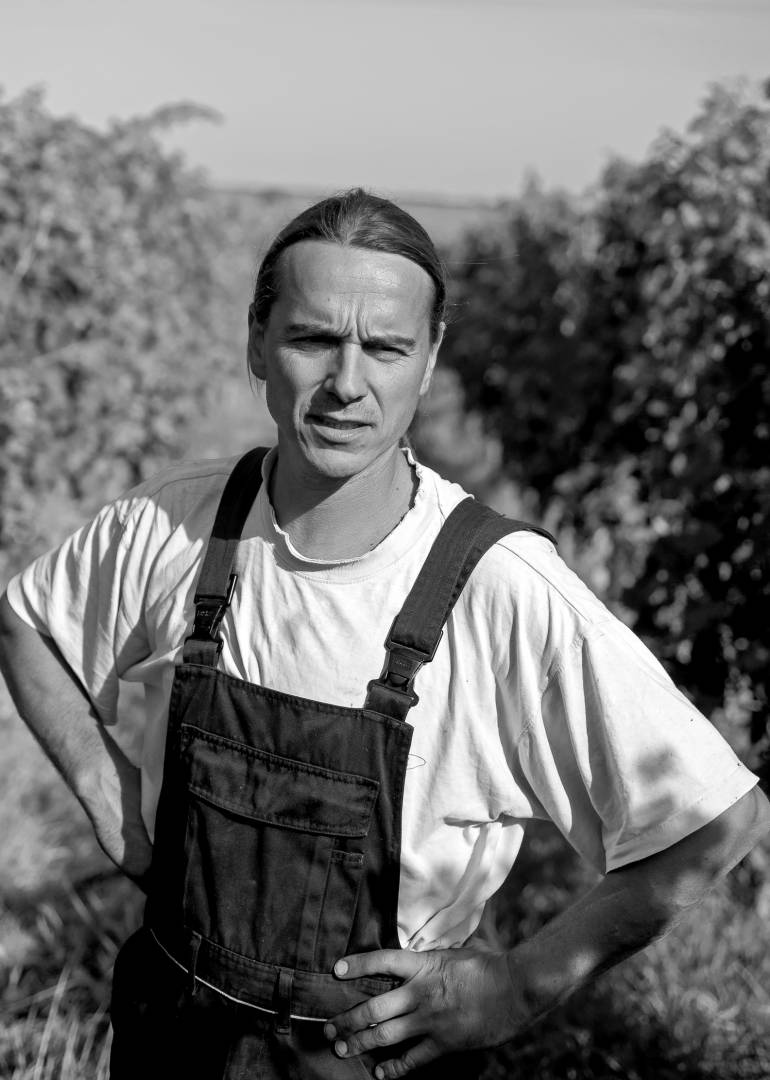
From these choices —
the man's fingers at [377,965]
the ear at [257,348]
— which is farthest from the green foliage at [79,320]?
the man's fingers at [377,965]

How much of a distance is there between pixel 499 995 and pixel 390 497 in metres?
0.78

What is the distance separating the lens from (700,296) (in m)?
3.94

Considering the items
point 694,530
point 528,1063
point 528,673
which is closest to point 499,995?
point 528,673

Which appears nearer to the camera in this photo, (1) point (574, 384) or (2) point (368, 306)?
(2) point (368, 306)

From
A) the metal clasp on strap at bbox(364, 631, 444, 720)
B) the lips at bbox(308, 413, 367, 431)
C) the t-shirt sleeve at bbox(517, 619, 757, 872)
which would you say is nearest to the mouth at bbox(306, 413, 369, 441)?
the lips at bbox(308, 413, 367, 431)

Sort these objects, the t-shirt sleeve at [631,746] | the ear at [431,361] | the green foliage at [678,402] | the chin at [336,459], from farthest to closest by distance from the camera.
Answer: the green foliage at [678,402]
the ear at [431,361]
the chin at [336,459]
the t-shirt sleeve at [631,746]

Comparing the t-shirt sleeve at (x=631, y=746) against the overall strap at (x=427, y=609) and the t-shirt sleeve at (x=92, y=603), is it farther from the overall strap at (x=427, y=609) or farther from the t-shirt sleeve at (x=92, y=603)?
the t-shirt sleeve at (x=92, y=603)

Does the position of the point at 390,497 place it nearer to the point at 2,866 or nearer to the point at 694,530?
the point at 694,530

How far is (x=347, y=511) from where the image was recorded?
1909 millimetres

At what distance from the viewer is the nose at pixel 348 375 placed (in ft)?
5.98

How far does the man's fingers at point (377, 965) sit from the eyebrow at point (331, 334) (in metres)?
0.92

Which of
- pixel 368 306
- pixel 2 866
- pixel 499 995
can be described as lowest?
pixel 2 866

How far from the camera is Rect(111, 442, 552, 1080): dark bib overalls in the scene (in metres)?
1.75

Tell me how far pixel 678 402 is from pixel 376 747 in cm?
274
